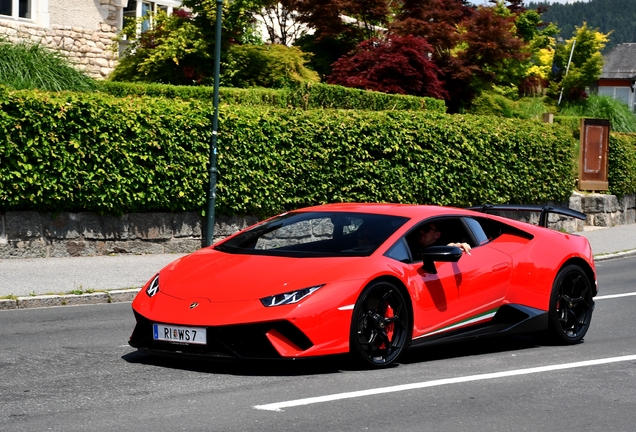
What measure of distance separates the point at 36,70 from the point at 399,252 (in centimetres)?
1386

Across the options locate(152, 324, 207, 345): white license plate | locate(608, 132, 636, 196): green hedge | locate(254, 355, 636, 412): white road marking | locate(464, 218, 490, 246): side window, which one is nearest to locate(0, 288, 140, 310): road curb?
locate(152, 324, 207, 345): white license plate

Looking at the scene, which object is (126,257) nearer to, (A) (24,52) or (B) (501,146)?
(A) (24,52)

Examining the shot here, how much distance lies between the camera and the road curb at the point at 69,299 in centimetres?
1282

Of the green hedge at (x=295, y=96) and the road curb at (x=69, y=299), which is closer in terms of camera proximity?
the road curb at (x=69, y=299)

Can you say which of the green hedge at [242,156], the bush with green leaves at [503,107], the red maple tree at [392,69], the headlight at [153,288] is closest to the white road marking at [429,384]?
the headlight at [153,288]

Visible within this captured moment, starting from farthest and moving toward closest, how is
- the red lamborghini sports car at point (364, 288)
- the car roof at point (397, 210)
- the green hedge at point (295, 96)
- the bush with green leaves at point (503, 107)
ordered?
the bush with green leaves at point (503, 107) → the green hedge at point (295, 96) → the car roof at point (397, 210) → the red lamborghini sports car at point (364, 288)

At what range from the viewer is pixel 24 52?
69.6ft

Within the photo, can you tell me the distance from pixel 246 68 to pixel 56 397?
22.2 metres

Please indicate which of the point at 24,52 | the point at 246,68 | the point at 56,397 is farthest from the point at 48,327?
the point at 246,68

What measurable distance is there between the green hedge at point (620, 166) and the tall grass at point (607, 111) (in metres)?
10.2

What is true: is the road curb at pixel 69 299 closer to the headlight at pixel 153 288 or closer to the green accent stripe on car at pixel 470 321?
the headlight at pixel 153 288

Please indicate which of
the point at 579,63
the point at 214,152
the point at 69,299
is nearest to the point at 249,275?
the point at 69,299

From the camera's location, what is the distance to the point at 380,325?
824 cm

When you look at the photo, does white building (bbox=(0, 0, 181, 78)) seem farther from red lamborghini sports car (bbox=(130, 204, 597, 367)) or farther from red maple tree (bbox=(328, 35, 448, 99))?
red lamborghini sports car (bbox=(130, 204, 597, 367))
